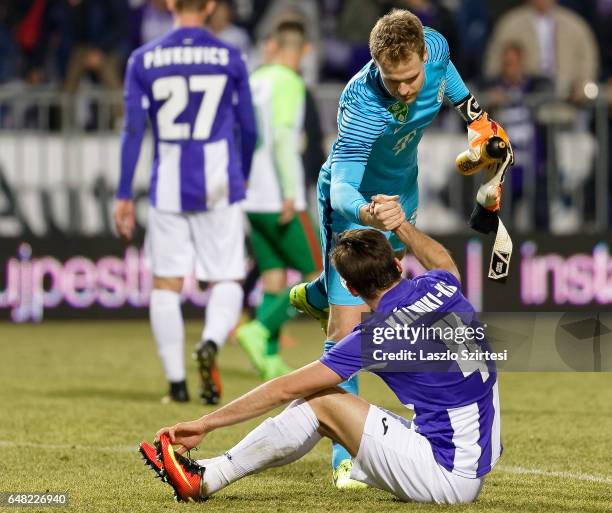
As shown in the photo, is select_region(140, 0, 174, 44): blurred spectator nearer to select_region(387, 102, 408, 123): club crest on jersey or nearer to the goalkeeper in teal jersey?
the goalkeeper in teal jersey

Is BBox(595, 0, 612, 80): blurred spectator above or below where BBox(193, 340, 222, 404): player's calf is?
above

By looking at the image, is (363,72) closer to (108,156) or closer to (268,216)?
(268,216)

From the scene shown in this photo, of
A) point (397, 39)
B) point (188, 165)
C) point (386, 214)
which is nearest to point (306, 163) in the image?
point (188, 165)

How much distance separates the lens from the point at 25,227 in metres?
14.0

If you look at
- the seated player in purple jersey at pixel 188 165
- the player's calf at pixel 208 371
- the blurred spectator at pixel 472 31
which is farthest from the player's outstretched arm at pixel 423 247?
the blurred spectator at pixel 472 31

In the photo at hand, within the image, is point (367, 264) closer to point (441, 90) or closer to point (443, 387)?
point (443, 387)

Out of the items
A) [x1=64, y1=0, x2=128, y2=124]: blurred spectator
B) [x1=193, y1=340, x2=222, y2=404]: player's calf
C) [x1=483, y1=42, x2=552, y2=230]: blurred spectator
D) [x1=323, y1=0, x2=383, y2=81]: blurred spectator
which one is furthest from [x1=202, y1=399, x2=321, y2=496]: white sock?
[x1=323, y1=0, x2=383, y2=81]: blurred spectator

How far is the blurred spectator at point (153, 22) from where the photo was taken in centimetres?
1501

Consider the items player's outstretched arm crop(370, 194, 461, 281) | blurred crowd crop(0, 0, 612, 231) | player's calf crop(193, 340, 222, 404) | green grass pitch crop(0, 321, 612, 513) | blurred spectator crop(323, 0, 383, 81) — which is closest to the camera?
player's outstretched arm crop(370, 194, 461, 281)

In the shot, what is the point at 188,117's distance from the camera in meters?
9.12

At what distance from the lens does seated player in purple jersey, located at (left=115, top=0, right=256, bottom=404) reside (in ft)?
29.7

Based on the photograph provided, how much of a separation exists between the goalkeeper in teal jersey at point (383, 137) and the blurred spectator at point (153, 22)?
8648 millimetres

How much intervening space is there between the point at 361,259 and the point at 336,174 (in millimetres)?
847

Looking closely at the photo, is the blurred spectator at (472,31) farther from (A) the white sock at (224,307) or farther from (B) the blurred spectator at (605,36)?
(A) the white sock at (224,307)
